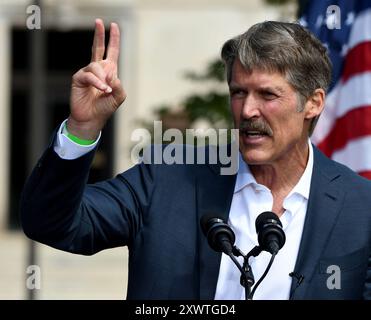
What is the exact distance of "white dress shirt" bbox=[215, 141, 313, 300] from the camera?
3334 mm

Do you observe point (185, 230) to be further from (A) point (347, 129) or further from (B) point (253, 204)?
(A) point (347, 129)

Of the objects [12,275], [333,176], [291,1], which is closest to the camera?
[333,176]

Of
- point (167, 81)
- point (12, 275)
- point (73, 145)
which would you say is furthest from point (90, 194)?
point (167, 81)

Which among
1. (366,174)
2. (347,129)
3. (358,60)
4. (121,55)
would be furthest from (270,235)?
(121,55)

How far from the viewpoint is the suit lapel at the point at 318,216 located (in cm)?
335

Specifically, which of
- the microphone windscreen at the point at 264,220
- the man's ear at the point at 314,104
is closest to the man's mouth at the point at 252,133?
the man's ear at the point at 314,104

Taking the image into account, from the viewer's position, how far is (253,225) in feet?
11.3

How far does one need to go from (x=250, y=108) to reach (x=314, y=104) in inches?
13.9

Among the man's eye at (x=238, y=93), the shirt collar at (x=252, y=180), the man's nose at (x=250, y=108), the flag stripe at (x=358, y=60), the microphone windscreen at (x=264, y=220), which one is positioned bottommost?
the microphone windscreen at (x=264, y=220)

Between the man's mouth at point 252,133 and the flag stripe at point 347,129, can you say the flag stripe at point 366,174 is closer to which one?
the flag stripe at point 347,129

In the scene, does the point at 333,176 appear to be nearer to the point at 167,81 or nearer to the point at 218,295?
the point at 218,295

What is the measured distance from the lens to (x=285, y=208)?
3525mm

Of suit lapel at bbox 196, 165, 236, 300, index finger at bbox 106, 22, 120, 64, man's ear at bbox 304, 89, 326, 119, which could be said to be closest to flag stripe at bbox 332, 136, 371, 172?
man's ear at bbox 304, 89, 326, 119

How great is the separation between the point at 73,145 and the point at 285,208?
0.80 m
